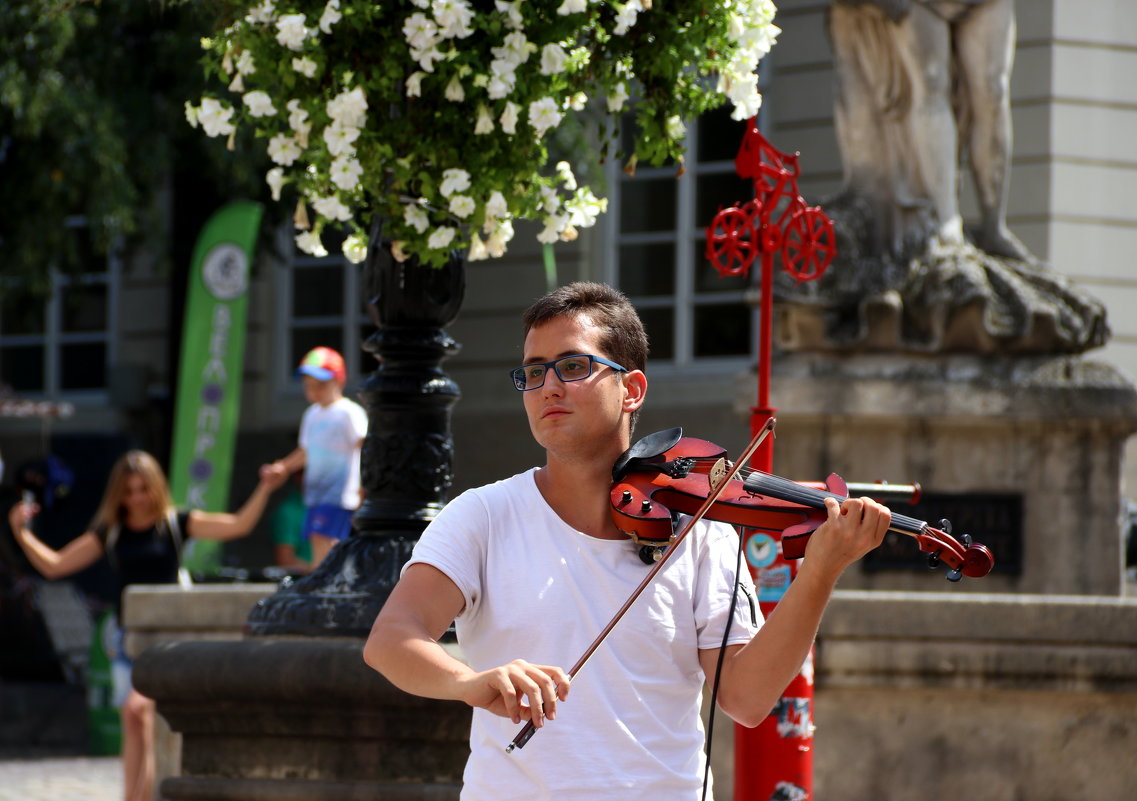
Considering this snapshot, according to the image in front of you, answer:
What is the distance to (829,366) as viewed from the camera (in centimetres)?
787

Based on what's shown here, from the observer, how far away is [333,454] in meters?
9.27

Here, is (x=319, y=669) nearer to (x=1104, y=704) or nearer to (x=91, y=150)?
(x=1104, y=704)

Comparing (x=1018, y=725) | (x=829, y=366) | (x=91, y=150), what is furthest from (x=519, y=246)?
(x=1018, y=725)

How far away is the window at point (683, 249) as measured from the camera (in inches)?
583

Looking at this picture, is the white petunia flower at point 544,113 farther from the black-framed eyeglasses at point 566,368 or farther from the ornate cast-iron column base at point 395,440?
the black-framed eyeglasses at point 566,368

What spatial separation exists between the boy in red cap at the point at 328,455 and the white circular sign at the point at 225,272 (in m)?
3.79

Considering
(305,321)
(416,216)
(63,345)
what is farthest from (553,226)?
(63,345)

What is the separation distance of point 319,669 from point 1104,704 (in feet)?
8.01

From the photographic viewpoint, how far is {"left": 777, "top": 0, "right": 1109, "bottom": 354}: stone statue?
25.5 feet

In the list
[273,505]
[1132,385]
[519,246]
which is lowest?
[273,505]

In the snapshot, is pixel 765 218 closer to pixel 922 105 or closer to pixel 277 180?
pixel 277 180

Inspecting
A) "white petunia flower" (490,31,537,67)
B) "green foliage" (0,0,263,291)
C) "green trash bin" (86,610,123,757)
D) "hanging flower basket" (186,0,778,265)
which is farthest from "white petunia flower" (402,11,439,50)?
"green foliage" (0,0,263,291)

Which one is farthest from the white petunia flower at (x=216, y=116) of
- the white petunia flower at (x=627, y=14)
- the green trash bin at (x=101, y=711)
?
the green trash bin at (x=101, y=711)

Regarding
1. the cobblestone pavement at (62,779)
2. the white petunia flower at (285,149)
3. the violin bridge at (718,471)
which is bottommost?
the cobblestone pavement at (62,779)
